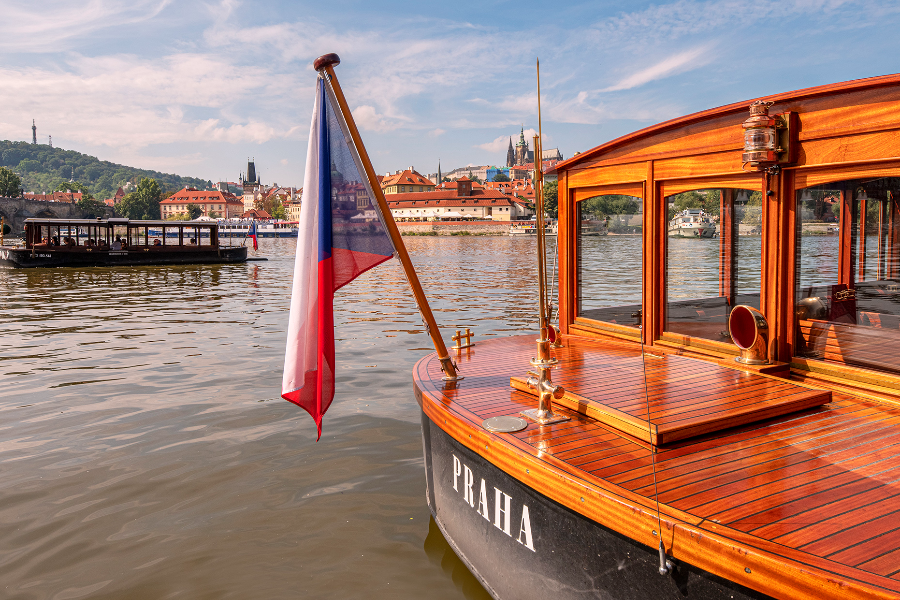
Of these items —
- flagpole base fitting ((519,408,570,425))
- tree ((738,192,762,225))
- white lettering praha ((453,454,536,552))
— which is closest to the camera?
white lettering praha ((453,454,536,552))

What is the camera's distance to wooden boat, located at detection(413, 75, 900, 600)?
2646 mm

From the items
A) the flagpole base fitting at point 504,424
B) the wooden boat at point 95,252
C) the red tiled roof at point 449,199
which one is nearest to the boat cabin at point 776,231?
the flagpole base fitting at point 504,424

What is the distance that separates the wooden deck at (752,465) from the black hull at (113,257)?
38.2 m

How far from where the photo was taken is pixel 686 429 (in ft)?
11.4

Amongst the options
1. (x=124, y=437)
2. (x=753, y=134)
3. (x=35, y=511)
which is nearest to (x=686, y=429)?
(x=753, y=134)

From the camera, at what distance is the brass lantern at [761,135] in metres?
4.26

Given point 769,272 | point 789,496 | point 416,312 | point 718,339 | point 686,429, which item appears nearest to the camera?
point 789,496

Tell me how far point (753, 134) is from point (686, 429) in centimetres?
210

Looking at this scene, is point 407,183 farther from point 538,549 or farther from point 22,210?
point 538,549

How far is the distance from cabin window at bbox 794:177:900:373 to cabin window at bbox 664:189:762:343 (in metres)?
0.37

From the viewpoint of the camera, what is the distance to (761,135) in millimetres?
4273

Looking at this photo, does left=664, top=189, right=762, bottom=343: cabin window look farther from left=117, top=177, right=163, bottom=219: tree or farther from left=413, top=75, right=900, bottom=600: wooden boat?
left=117, top=177, right=163, bottom=219: tree

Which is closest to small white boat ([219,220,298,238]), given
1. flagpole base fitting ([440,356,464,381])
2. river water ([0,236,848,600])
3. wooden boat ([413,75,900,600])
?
river water ([0,236,848,600])

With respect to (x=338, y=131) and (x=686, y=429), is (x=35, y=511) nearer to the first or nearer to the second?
(x=338, y=131)
